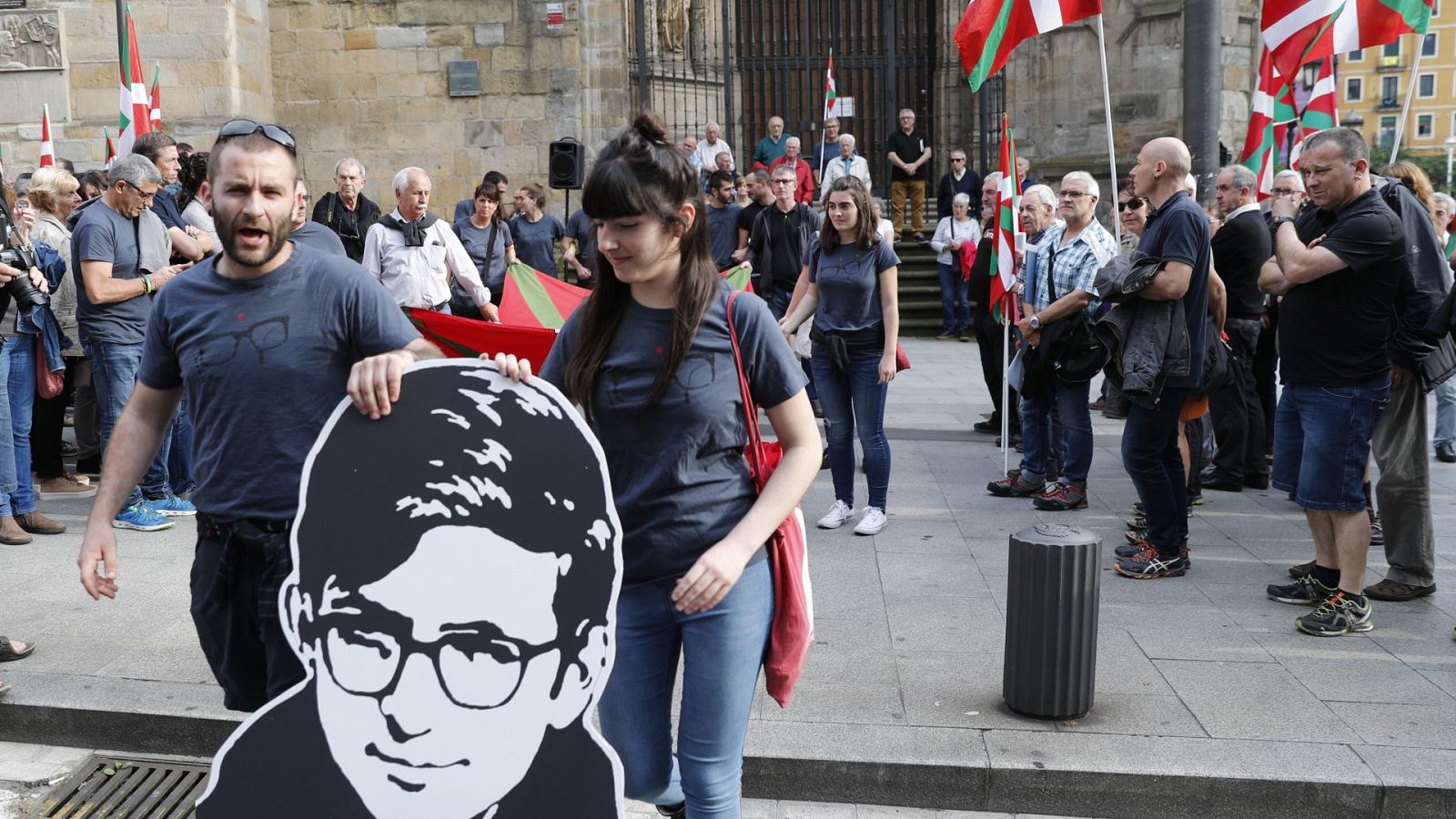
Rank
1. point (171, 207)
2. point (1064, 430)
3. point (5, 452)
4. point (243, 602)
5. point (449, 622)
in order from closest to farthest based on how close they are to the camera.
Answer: point (449, 622), point (243, 602), point (5, 452), point (171, 207), point (1064, 430)

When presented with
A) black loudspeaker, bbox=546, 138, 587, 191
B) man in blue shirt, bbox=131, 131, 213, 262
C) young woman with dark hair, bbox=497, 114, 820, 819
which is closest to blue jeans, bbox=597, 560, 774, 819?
young woman with dark hair, bbox=497, 114, 820, 819

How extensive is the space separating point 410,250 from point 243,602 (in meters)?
5.07

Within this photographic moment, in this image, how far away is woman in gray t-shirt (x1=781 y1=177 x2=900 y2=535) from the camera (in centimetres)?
642

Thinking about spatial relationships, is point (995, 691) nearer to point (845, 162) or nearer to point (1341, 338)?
point (1341, 338)

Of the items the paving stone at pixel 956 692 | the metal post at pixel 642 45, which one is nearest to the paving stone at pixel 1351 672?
the paving stone at pixel 956 692

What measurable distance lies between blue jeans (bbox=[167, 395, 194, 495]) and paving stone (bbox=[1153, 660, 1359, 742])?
5391mm

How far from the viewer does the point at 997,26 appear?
7.63 m

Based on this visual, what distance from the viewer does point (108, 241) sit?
633cm

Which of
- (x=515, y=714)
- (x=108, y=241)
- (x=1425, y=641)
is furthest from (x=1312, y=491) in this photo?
(x=108, y=241)

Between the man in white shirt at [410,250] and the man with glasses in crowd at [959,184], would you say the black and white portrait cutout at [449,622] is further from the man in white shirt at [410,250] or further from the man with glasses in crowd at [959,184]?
the man with glasses in crowd at [959,184]

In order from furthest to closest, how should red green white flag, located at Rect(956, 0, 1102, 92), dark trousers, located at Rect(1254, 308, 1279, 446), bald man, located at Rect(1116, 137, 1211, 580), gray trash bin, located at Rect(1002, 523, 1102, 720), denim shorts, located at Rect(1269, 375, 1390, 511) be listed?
dark trousers, located at Rect(1254, 308, 1279, 446) < red green white flag, located at Rect(956, 0, 1102, 92) < bald man, located at Rect(1116, 137, 1211, 580) < denim shorts, located at Rect(1269, 375, 1390, 511) < gray trash bin, located at Rect(1002, 523, 1102, 720)

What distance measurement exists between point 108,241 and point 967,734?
504cm

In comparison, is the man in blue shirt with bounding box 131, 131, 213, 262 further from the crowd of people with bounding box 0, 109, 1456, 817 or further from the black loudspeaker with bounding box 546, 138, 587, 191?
the black loudspeaker with bounding box 546, 138, 587, 191

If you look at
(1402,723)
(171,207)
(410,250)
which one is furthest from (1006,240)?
(171,207)
